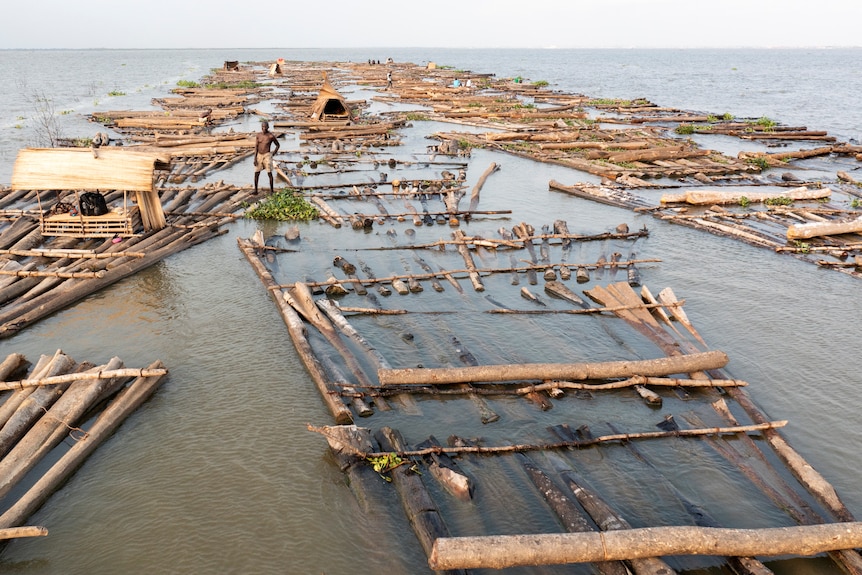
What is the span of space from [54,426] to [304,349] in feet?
11.9

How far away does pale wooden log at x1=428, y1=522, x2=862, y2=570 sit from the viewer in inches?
199

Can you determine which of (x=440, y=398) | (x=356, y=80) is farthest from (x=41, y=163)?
(x=356, y=80)

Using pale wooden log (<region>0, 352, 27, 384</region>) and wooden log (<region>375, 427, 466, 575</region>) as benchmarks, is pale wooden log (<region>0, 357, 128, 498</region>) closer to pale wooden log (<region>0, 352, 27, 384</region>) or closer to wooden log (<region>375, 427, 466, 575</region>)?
pale wooden log (<region>0, 352, 27, 384</region>)

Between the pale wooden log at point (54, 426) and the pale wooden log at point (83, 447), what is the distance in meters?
0.21

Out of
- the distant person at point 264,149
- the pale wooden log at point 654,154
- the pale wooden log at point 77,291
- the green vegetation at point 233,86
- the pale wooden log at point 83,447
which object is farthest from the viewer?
the green vegetation at point 233,86

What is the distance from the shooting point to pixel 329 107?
34500 mm

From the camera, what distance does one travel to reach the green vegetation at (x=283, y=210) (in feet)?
55.3

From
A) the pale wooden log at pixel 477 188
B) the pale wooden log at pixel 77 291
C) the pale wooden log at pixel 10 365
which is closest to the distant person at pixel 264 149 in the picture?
the pale wooden log at pixel 77 291

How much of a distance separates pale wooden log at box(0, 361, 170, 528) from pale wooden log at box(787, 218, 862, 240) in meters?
16.6

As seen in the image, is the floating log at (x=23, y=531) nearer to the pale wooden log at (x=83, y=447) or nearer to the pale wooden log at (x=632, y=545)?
the pale wooden log at (x=83, y=447)

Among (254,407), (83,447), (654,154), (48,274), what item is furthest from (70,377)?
(654,154)

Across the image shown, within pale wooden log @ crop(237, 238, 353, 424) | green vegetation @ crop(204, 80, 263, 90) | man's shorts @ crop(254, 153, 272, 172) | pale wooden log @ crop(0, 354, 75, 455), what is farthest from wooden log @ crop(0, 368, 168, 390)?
green vegetation @ crop(204, 80, 263, 90)

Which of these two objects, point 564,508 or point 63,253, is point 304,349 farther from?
point 63,253

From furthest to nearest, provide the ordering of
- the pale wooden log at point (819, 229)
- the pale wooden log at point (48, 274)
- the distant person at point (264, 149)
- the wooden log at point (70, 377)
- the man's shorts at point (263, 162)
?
the man's shorts at point (263, 162) < the distant person at point (264, 149) < the pale wooden log at point (819, 229) < the pale wooden log at point (48, 274) < the wooden log at point (70, 377)
